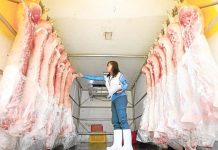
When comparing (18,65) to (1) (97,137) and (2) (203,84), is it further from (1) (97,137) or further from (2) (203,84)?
(1) (97,137)

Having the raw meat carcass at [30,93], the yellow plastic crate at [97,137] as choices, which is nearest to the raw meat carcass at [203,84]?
the raw meat carcass at [30,93]

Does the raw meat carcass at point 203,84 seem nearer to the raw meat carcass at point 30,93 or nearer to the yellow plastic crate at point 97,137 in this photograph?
the raw meat carcass at point 30,93

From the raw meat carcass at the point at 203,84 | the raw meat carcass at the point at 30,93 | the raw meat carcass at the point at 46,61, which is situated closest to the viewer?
the raw meat carcass at the point at 203,84

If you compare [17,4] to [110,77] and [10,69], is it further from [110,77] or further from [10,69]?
[110,77]

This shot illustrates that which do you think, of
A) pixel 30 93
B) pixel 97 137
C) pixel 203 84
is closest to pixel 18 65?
pixel 30 93

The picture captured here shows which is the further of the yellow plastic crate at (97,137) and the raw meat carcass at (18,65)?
the yellow plastic crate at (97,137)

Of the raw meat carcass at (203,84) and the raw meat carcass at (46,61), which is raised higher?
the raw meat carcass at (46,61)

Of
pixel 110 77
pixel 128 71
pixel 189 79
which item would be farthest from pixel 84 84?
pixel 189 79

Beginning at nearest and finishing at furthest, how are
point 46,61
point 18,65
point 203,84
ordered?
point 203,84, point 18,65, point 46,61

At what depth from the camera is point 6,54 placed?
1.69 m

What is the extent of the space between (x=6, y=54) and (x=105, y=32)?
60.6 inches

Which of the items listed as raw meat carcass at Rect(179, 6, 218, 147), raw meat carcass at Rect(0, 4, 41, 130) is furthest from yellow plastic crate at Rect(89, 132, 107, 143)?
raw meat carcass at Rect(179, 6, 218, 147)

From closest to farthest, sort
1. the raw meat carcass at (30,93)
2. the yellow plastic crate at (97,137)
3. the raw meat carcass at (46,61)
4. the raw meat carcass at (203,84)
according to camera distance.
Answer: the raw meat carcass at (203,84) → the raw meat carcass at (30,93) → the raw meat carcass at (46,61) → the yellow plastic crate at (97,137)

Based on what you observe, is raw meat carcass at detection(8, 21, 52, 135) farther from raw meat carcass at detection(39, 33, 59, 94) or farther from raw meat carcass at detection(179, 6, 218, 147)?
raw meat carcass at detection(179, 6, 218, 147)
